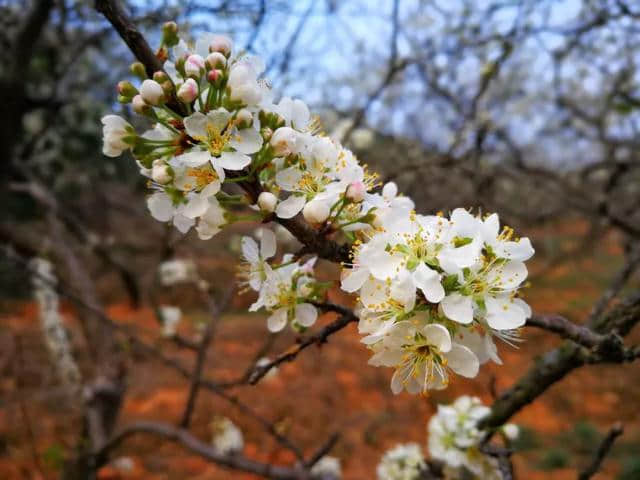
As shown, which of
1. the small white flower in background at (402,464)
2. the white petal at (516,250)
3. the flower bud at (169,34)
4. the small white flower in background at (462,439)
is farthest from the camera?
the small white flower in background at (402,464)

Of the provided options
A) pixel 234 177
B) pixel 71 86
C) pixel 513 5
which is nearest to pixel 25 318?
pixel 71 86

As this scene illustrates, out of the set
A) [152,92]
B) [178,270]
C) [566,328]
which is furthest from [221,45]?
[178,270]

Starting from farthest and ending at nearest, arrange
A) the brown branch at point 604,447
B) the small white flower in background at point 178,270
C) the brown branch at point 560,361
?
the small white flower in background at point 178,270 < the brown branch at point 604,447 < the brown branch at point 560,361

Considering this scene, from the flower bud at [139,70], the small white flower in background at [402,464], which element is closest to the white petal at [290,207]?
the flower bud at [139,70]

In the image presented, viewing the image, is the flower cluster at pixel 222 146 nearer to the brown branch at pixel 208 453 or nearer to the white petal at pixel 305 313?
the white petal at pixel 305 313

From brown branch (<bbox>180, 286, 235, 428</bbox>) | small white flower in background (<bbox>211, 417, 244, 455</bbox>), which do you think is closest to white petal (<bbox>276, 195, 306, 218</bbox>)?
brown branch (<bbox>180, 286, 235, 428</bbox>)

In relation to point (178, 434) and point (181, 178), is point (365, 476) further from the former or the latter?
point (181, 178)
